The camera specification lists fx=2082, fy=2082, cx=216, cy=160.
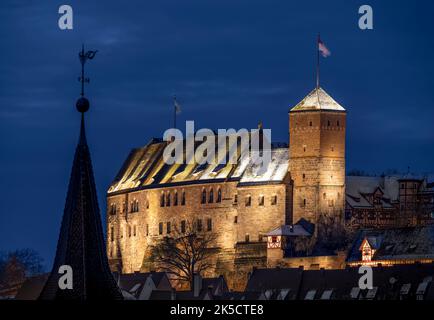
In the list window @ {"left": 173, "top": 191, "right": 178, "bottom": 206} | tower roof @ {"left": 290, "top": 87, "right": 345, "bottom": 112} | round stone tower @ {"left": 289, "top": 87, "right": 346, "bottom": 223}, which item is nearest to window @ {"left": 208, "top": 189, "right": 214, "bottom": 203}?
window @ {"left": 173, "top": 191, "right": 178, "bottom": 206}

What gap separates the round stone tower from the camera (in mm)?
138375

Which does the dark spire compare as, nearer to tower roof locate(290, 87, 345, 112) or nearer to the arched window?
tower roof locate(290, 87, 345, 112)

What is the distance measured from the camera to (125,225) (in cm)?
15875

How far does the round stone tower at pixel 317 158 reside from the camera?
138 m

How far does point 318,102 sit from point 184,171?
16.3 metres

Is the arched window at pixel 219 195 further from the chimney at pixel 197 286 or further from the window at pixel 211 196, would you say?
the chimney at pixel 197 286

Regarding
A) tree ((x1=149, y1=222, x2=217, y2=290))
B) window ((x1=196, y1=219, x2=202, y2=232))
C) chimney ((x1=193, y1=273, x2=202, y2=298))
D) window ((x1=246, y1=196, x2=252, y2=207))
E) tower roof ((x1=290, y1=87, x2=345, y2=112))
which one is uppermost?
tower roof ((x1=290, y1=87, x2=345, y2=112))

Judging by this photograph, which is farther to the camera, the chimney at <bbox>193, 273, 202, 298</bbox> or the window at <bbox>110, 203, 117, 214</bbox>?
the window at <bbox>110, 203, 117, 214</bbox>

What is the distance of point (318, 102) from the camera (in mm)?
143125

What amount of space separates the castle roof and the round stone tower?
174 centimetres
